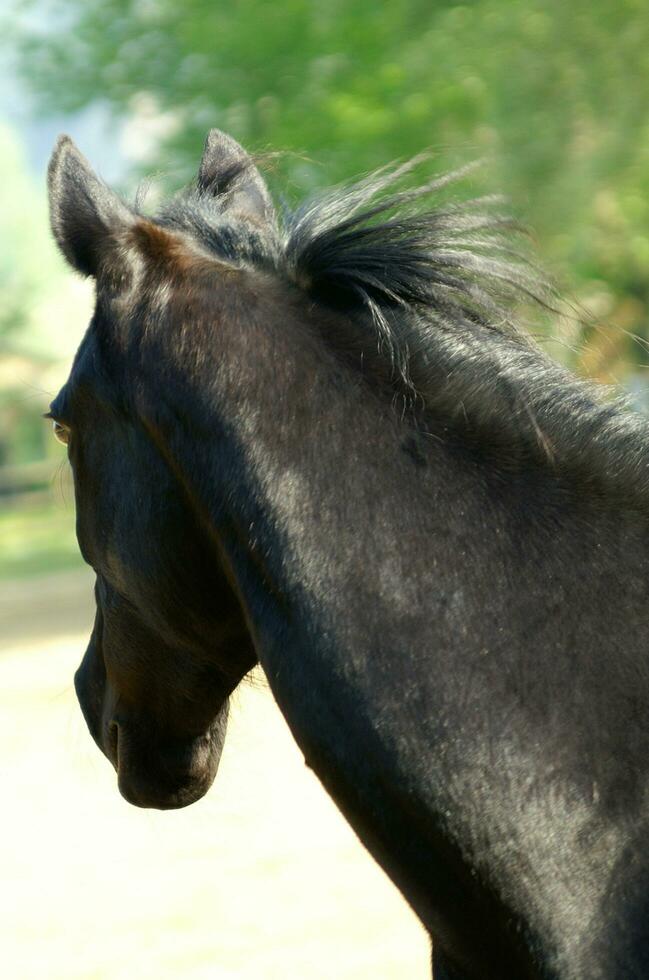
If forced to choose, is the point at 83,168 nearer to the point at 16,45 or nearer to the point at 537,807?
the point at 537,807

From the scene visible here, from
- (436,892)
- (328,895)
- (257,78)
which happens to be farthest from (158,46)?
(436,892)

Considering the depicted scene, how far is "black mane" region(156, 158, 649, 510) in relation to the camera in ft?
5.99

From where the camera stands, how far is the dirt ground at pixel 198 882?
15.3 ft

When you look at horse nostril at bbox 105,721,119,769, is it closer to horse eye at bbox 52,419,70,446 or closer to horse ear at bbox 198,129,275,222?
horse eye at bbox 52,419,70,446

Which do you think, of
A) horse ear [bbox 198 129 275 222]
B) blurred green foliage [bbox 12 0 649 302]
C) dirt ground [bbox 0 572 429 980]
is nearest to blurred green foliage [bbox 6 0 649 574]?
blurred green foliage [bbox 12 0 649 302]

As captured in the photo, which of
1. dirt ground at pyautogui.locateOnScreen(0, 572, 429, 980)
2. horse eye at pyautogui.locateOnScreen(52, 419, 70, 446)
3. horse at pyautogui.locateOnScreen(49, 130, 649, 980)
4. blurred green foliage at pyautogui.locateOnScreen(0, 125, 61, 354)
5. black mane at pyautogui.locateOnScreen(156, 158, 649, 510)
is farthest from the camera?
blurred green foliage at pyautogui.locateOnScreen(0, 125, 61, 354)

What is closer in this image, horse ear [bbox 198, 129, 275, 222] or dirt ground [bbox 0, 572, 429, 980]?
horse ear [bbox 198, 129, 275, 222]

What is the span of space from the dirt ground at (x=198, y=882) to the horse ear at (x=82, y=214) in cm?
99

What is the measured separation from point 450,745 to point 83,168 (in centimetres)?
112

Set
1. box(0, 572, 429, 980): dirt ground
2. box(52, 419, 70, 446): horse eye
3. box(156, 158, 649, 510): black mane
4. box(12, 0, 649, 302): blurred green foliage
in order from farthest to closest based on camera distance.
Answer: box(12, 0, 649, 302): blurred green foliage → box(0, 572, 429, 980): dirt ground → box(52, 419, 70, 446): horse eye → box(156, 158, 649, 510): black mane

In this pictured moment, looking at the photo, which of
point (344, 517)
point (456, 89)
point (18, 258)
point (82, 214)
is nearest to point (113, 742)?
point (344, 517)

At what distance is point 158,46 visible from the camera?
13047mm

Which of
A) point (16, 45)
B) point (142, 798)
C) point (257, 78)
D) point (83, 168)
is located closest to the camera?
point (83, 168)

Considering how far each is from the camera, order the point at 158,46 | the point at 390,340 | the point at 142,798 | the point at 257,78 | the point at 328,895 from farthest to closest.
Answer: the point at 158,46, the point at 257,78, the point at 328,895, the point at 142,798, the point at 390,340
